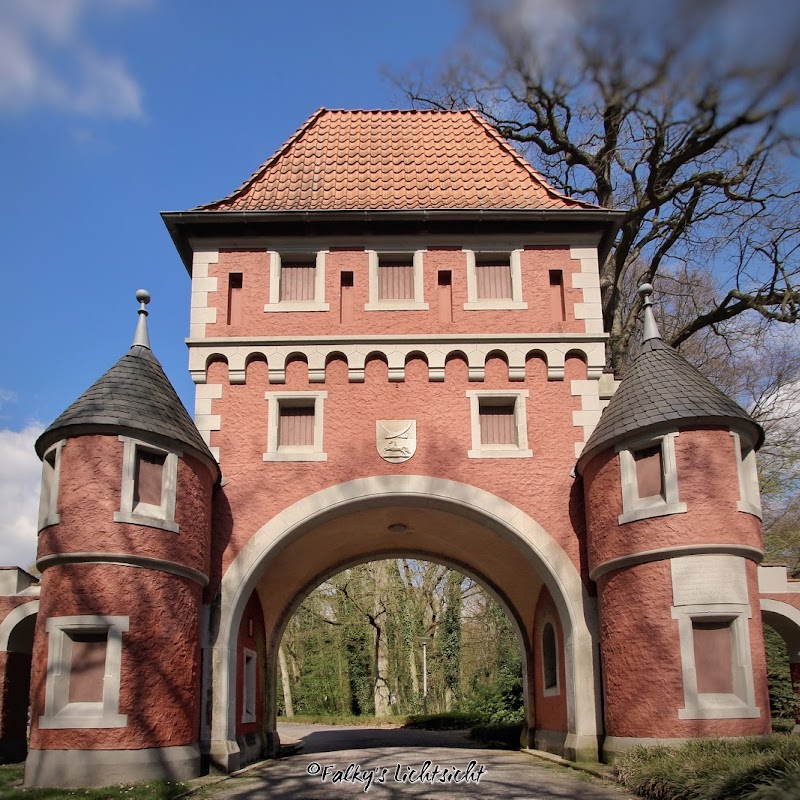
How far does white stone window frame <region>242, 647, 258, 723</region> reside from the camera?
14.1 metres

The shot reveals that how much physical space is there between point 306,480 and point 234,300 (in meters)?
3.14

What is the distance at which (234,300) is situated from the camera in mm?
14531

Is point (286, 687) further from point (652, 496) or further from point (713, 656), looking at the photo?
point (713, 656)

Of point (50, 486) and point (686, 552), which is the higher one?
point (50, 486)

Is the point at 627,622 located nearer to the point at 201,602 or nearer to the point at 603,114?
the point at 201,602

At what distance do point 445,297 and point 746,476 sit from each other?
16.9 feet

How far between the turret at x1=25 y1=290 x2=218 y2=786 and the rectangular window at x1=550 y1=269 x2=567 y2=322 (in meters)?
5.79

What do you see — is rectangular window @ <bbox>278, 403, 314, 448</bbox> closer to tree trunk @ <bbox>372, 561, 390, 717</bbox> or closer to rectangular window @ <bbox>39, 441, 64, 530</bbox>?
rectangular window @ <bbox>39, 441, 64, 530</bbox>

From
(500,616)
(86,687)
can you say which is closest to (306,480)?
(86,687)

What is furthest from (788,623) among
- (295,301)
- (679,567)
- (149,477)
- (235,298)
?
(235,298)

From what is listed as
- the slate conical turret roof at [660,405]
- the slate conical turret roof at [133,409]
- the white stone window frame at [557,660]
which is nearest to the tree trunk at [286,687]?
the white stone window frame at [557,660]

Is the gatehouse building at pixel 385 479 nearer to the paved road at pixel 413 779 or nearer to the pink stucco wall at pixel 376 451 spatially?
the pink stucco wall at pixel 376 451

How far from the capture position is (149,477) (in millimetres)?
Result: 11953

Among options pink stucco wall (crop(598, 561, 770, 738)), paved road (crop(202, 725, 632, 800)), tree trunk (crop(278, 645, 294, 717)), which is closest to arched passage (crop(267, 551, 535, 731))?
paved road (crop(202, 725, 632, 800))
